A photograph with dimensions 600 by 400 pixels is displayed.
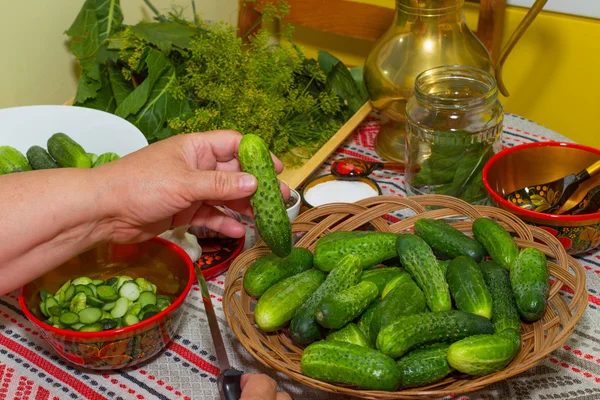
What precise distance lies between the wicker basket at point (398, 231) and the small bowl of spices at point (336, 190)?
0.14 m

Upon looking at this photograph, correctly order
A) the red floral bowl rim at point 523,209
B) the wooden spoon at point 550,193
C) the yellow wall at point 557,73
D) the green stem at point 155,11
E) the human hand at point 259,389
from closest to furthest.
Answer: the human hand at point 259,389, the red floral bowl rim at point 523,209, the wooden spoon at point 550,193, the green stem at point 155,11, the yellow wall at point 557,73

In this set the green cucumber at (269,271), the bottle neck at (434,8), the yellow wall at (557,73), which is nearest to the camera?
the green cucumber at (269,271)

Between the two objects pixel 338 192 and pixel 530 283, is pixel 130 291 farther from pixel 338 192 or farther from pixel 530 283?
pixel 530 283

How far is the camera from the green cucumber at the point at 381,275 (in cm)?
119

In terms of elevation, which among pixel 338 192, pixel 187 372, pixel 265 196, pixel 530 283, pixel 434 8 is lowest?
pixel 187 372

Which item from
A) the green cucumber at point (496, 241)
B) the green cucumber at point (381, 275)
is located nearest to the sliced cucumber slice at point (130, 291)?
the green cucumber at point (381, 275)

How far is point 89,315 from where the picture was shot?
1.13 m

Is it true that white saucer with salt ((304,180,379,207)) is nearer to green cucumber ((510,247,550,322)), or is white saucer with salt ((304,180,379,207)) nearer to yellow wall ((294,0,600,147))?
green cucumber ((510,247,550,322))

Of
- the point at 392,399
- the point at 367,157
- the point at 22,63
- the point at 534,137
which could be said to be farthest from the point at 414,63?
the point at 22,63

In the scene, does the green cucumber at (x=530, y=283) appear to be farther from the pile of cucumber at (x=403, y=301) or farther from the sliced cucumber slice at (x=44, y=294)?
the sliced cucumber slice at (x=44, y=294)

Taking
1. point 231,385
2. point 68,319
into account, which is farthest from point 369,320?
point 68,319

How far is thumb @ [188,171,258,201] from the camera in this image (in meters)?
1.08

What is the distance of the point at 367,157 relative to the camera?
5.89 feet

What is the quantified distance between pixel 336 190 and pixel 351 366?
68 centimetres
